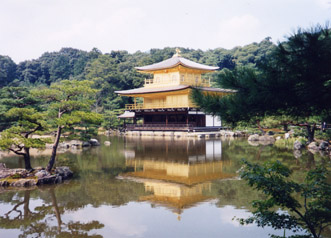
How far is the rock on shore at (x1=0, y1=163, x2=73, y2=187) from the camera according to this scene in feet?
30.7

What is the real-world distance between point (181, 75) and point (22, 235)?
2733 centimetres

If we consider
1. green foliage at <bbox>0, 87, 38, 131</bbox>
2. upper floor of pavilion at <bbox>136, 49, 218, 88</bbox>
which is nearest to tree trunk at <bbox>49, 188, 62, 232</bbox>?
green foliage at <bbox>0, 87, 38, 131</bbox>

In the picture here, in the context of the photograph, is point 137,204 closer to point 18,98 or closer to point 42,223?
point 42,223

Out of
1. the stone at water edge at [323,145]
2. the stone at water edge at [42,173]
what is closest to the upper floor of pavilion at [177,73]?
the stone at water edge at [323,145]

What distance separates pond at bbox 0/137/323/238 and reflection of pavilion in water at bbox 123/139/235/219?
0.02 metres

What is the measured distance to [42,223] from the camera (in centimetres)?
634

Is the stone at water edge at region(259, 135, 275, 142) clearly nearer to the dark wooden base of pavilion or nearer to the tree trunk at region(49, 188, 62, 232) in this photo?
the dark wooden base of pavilion

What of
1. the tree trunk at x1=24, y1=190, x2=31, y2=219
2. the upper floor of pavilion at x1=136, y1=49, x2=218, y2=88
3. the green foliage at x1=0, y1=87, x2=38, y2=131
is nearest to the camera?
the tree trunk at x1=24, y1=190, x2=31, y2=219

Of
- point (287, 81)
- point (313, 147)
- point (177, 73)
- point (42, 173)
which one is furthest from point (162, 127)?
point (287, 81)

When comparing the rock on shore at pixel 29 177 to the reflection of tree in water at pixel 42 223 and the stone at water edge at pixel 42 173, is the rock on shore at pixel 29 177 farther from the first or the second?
the reflection of tree in water at pixel 42 223

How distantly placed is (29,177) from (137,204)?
3989mm

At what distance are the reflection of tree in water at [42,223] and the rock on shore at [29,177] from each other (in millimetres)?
1783

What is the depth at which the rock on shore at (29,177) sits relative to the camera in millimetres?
9359

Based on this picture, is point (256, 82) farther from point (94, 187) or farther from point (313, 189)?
point (94, 187)
